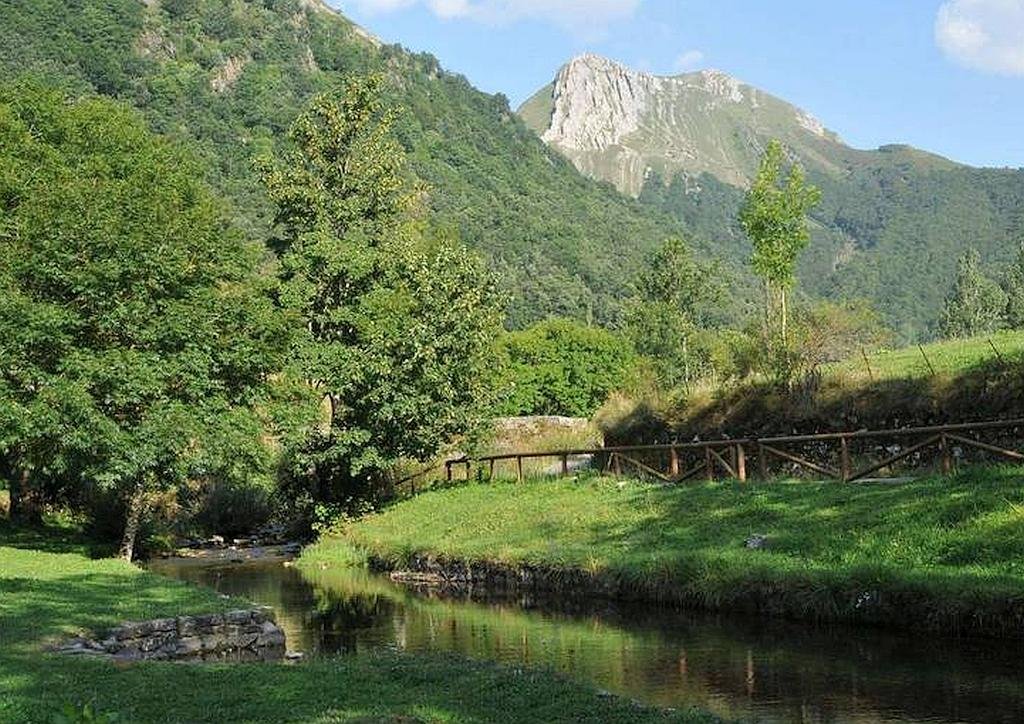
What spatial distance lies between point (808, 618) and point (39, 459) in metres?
21.1

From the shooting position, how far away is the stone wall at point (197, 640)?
15827mm

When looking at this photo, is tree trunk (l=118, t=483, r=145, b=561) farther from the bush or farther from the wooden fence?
the wooden fence

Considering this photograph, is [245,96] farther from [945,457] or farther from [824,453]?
[945,457]

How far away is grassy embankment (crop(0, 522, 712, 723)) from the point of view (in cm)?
1052

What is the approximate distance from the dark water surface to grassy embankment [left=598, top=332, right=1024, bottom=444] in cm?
1239

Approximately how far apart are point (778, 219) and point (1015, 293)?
110401 mm

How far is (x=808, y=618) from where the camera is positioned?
18094 mm

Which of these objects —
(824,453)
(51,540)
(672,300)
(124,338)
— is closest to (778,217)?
(824,453)

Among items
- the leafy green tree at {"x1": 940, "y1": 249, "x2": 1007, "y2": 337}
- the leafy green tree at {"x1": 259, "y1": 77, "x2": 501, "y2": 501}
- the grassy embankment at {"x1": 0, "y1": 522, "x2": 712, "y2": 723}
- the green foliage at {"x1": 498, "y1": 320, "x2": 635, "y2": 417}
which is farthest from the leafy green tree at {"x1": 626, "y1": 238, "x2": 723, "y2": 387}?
the grassy embankment at {"x1": 0, "y1": 522, "x2": 712, "y2": 723}

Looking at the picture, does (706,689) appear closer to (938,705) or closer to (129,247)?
(938,705)

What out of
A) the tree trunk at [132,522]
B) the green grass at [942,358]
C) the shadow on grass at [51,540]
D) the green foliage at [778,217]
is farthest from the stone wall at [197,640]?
the green foliage at [778,217]

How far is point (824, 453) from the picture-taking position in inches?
1182

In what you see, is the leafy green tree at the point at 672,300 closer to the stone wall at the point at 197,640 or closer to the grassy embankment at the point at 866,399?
the grassy embankment at the point at 866,399

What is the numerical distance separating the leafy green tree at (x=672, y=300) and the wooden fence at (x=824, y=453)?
174ft
